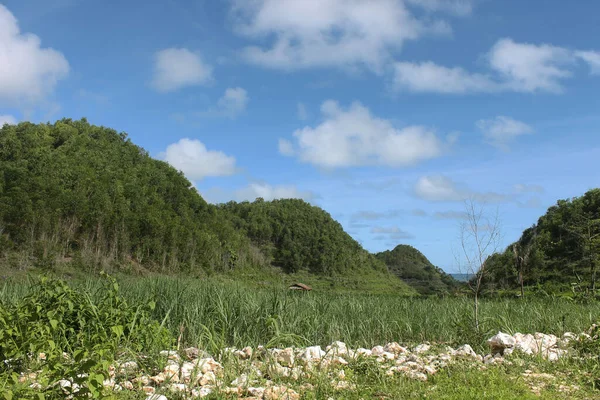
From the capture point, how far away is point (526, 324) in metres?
7.23

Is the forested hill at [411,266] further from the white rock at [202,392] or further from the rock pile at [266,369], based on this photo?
the white rock at [202,392]

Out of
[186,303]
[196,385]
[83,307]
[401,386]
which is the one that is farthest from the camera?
[186,303]

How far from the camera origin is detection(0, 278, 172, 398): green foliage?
371 centimetres

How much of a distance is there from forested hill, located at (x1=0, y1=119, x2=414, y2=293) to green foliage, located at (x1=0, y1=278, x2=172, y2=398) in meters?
18.9

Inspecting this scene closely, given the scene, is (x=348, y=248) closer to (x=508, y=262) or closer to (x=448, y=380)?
(x=508, y=262)

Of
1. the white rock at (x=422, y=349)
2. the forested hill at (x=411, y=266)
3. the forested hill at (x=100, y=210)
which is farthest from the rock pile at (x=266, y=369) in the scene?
the forested hill at (x=411, y=266)

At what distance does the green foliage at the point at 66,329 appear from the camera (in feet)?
12.2

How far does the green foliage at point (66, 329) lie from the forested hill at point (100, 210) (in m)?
18.9

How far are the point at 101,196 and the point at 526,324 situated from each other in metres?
23.2

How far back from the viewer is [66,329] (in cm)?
453

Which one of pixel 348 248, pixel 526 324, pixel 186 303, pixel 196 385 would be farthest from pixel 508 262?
pixel 348 248

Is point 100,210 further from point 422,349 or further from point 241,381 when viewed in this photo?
point 241,381

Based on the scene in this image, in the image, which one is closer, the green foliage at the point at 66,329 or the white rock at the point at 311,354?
the green foliage at the point at 66,329

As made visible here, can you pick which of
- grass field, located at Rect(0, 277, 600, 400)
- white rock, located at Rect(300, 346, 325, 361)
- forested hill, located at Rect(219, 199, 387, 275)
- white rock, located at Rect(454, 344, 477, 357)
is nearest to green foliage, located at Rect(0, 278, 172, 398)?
grass field, located at Rect(0, 277, 600, 400)
